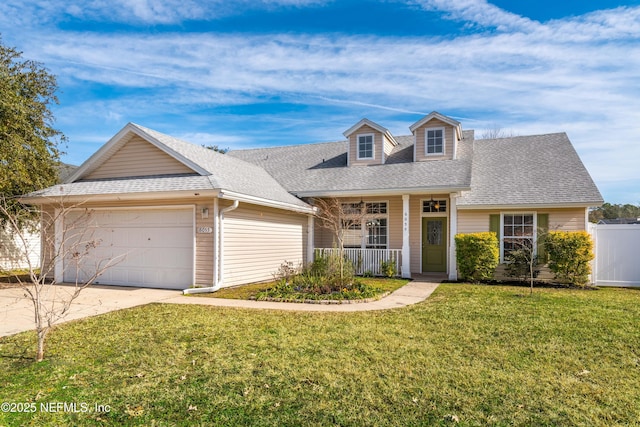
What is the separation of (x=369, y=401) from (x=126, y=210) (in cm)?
974

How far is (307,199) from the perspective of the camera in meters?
15.3

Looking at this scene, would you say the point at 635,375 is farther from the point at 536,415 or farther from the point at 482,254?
the point at 482,254

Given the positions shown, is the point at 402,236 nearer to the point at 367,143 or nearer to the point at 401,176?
the point at 401,176

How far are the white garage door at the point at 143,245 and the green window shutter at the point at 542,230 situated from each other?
34.0ft

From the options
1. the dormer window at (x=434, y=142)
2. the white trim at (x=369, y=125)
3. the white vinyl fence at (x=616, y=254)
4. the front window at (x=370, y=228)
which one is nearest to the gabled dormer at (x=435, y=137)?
the dormer window at (x=434, y=142)

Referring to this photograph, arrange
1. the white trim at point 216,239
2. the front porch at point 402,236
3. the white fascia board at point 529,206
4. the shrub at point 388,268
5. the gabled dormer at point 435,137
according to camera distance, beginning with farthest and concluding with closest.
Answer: the gabled dormer at point 435,137 → the front porch at point 402,236 → the shrub at point 388,268 → the white fascia board at point 529,206 → the white trim at point 216,239

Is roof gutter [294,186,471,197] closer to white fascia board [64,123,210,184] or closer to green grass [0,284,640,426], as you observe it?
white fascia board [64,123,210,184]

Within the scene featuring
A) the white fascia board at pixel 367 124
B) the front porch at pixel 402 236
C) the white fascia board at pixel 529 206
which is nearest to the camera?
the white fascia board at pixel 529 206

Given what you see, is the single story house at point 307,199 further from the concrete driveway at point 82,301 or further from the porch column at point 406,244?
the concrete driveway at point 82,301

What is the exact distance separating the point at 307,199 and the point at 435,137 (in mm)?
5528

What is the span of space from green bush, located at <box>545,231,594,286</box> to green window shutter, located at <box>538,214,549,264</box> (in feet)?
1.26

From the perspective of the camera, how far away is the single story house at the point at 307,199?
10.6 m

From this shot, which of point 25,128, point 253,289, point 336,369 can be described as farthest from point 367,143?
point 336,369

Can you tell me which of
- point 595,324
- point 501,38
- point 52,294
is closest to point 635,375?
point 595,324
